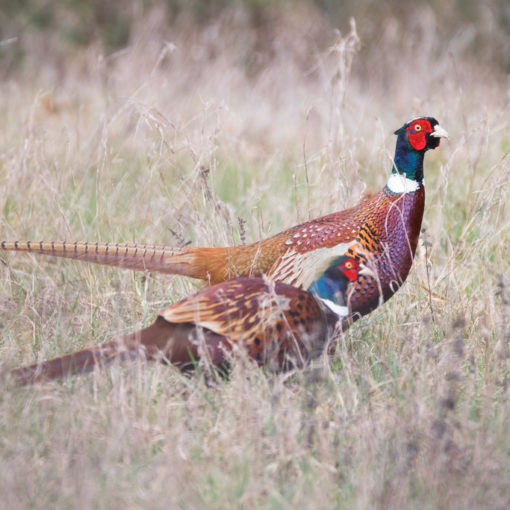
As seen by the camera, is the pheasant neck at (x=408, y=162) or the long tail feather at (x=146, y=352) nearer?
the long tail feather at (x=146, y=352)

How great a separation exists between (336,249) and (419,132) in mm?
587

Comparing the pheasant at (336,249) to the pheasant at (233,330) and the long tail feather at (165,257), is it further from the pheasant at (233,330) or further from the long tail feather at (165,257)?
the pheasant at (233,330)

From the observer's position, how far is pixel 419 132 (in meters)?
3.10

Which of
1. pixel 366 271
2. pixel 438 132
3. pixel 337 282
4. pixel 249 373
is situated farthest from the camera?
pixel 438 132

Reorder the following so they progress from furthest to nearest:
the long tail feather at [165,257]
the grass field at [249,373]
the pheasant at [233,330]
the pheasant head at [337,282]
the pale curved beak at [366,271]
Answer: the long tail feather at [165,257]
the pheasant head at [337,282]
the pale curved beak at [366,271]
the pheasant at [233,330]
the grass field at [249,373]

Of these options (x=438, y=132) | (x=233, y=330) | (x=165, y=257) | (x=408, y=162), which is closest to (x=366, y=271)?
(x=233, y=330)

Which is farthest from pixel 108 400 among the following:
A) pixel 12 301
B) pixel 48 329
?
pixel 12 301

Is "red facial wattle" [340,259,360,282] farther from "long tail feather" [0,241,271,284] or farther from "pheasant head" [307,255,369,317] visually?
"long tail feather" [0,241,271,284]

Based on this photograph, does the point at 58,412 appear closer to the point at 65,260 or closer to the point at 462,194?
the point at 65,260

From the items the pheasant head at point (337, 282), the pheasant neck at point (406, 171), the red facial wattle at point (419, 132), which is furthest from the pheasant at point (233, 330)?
the red facial wattle at point (419, 132)

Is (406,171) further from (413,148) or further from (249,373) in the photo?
(249,373)

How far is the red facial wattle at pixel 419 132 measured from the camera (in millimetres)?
3084

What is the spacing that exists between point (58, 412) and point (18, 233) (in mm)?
1724

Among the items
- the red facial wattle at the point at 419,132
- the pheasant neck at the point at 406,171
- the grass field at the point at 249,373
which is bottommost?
the grass field at the point at 249,373
